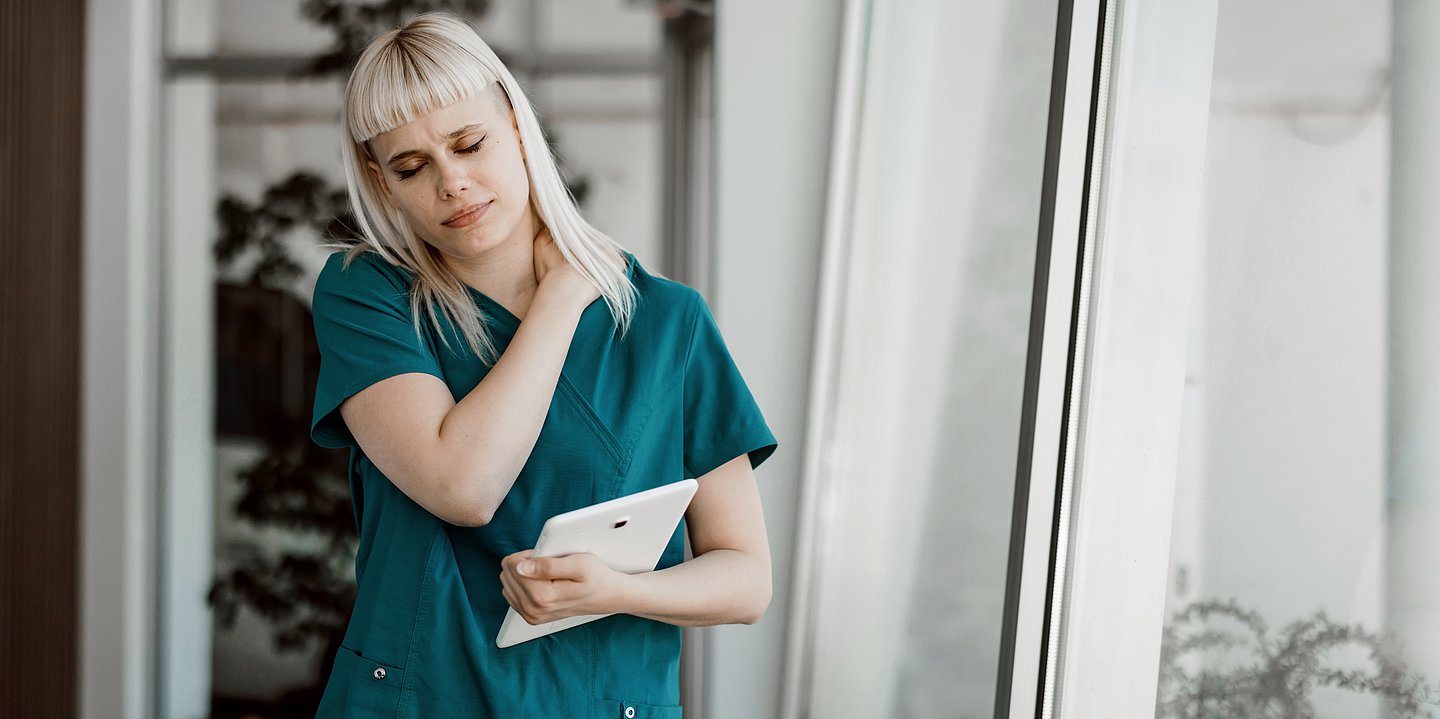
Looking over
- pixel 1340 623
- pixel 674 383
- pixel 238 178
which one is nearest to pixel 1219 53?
pixel 1340 623

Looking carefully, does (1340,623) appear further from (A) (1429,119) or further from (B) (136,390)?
(B) (136,390)

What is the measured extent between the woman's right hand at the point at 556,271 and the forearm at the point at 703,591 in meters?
0.32

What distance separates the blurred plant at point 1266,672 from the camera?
1.08 meters

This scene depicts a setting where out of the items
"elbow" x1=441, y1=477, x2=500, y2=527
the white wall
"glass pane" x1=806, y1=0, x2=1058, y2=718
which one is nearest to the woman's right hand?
"elbow" x1=441, y1=477, x2=500, y2=527

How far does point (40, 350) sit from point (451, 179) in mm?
2809

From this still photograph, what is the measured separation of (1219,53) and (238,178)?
3.04 meters

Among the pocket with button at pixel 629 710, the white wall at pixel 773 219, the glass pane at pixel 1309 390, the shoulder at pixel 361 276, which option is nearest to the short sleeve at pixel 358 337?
the shoulder at pixel 361 276

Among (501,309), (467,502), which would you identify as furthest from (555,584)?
(501,309)

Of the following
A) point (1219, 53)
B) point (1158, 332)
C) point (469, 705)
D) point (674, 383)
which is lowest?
point (469, 705)

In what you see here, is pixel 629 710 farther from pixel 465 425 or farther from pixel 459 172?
pixel 459 172

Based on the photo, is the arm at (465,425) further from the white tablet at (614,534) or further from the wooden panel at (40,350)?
the wooden panel at (40,350)

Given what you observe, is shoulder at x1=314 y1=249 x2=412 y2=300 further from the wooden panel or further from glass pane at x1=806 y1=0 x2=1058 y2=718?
the wooden panel

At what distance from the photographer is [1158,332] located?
1.46 m

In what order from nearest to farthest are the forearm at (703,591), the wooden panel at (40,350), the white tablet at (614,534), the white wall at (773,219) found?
the white tablet at (614,534) < the forearm at (703,591) < the white wall at (773,219) < the wooden panel at (40,350)
